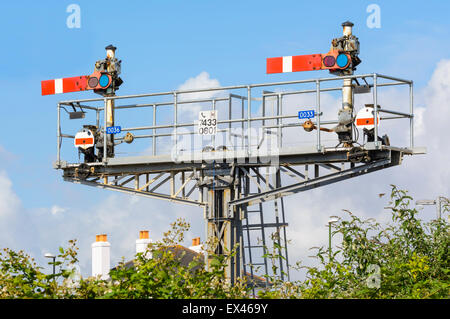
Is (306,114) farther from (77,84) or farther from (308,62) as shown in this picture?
(77,84)

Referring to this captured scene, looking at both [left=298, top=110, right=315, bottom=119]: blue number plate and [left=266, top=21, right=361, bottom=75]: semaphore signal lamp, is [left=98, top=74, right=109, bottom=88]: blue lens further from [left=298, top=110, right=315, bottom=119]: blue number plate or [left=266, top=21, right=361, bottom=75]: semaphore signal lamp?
[left=298, top=110, right=315, bottom=119]: blue number plate

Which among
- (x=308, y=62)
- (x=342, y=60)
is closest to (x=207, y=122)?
(x=308, y=62)

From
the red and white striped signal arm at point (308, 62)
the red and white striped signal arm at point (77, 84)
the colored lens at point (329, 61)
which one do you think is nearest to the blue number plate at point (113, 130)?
the red and white striped signal arm at point (77, 84)

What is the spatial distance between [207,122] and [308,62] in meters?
3.34

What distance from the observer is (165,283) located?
9.45 m

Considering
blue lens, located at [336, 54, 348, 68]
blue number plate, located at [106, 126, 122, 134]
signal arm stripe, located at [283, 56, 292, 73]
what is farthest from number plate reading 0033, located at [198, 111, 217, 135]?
blue lens, located at [336, 54, 348, 68]

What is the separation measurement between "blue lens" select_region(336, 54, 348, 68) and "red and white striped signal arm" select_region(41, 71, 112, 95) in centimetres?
765

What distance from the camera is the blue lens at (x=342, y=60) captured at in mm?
23016

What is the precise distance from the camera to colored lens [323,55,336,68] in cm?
2308

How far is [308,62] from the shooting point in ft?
76.0

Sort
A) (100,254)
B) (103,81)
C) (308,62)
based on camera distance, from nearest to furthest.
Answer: (308,62)
(103,81)
(100,254)

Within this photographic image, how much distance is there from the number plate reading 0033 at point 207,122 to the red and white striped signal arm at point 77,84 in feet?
13.9
